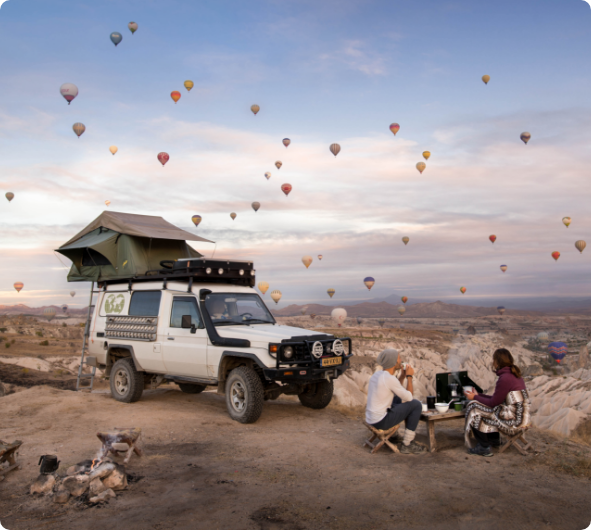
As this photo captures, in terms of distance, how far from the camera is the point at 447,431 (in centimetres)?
829

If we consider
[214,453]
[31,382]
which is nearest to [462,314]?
[31,382]

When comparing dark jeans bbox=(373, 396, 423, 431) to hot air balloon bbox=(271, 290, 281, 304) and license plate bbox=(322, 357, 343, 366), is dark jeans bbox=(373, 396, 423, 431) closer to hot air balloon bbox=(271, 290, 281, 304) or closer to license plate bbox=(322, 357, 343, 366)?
license plate bbox=(322, 357, 343, 366)

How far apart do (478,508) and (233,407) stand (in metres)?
4.94

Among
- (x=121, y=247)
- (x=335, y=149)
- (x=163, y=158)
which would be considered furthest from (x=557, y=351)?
(x=121, y=247)

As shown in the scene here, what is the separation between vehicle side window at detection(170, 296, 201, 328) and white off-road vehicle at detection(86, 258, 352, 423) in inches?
0.8

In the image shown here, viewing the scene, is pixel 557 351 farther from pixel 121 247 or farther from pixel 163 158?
pixel 121 247

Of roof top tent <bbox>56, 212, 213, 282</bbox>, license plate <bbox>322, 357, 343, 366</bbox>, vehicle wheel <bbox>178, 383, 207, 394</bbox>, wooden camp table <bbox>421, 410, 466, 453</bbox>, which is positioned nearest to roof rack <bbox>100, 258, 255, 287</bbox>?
roof top tent <bbox>56, 212, 213, 282</bbox>

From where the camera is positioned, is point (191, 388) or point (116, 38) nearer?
point (191, 388)

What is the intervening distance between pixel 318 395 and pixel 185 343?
9.44 feet

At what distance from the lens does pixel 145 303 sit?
10.5m

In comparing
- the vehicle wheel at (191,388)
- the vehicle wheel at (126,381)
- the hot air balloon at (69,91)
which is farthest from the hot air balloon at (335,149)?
the vehicle wheel at (126,381)

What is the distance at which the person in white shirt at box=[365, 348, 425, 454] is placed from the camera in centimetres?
675

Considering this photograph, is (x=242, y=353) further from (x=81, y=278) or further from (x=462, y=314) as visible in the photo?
(x=462, y=314)

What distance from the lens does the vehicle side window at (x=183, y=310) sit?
9357mm
